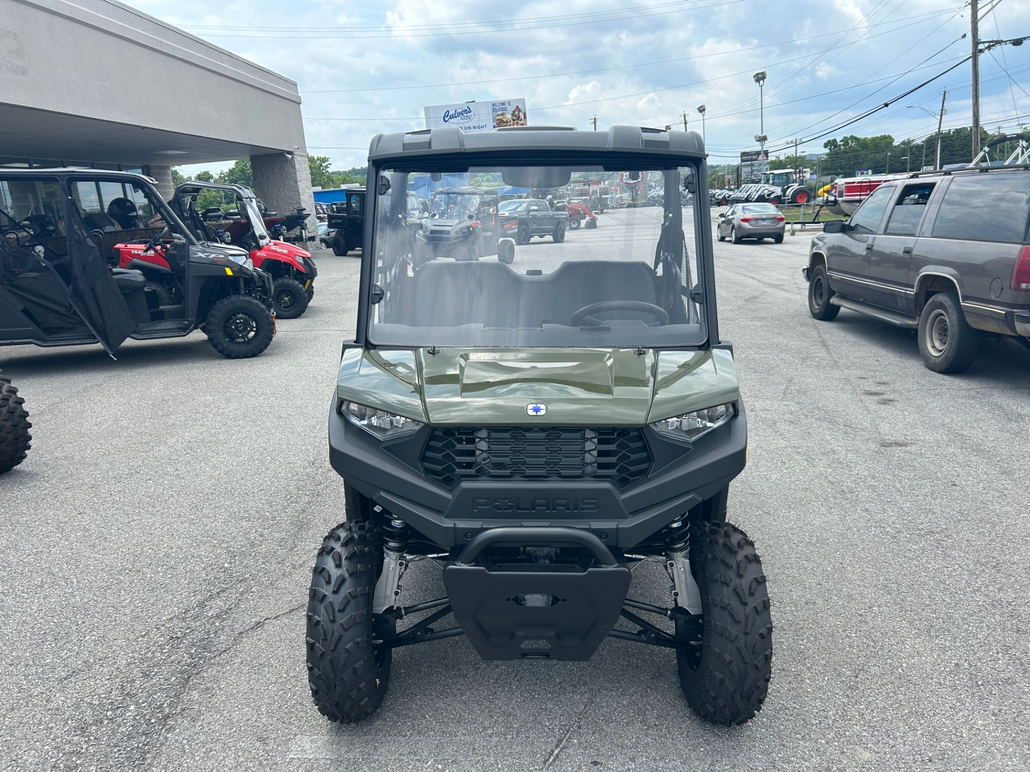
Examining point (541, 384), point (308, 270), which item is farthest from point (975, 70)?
point (541, 384)

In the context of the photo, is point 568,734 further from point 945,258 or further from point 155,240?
point 155,240

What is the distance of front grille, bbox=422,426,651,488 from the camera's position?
2.80 meters

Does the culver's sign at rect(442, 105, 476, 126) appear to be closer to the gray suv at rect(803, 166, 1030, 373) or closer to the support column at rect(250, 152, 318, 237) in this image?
the support column at rect(250, 152, 318, 237)

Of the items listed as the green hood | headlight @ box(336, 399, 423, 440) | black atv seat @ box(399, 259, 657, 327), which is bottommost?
headlight @ box(336, 399, 423, 440)

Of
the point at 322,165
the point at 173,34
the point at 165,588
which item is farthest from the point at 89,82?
the point at 322,165

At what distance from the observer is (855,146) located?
117 meters

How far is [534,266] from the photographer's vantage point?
11.9ft

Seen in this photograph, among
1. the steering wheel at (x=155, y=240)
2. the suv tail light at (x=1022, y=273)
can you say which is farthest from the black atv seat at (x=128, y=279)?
the suv tail light at (x=1022, y=273)

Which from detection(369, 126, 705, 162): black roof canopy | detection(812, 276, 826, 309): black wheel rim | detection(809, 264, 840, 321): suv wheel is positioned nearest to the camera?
detection(369, 126, 705, 162): black roof canopy

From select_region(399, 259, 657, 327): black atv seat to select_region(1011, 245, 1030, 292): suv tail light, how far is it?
5415 millimetres

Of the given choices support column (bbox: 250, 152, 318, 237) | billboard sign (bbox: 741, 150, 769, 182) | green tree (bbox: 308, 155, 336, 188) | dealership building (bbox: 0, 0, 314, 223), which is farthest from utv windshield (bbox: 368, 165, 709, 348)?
green tree (bbox: 308, 155, 336, 188)

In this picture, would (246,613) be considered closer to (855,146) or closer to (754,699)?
(754,699)

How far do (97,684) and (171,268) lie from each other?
303 inches

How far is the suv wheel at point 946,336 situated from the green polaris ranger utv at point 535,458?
19.4 feet
